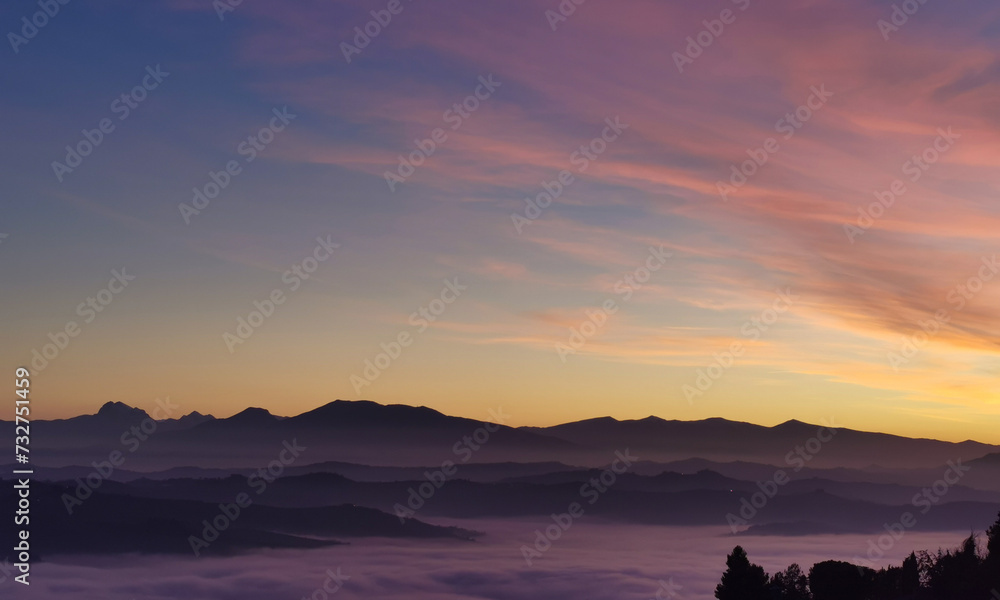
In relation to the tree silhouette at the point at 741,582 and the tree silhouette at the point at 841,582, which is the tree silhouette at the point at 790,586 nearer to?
the tree silhouette at the point at 841,582

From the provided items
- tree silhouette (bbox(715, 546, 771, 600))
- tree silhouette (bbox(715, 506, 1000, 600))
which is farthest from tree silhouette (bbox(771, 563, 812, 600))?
tree silhouette (bbox(715, 546, 771, 600))

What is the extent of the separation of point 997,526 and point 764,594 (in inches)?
1493

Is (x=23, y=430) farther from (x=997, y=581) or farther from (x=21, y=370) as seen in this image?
(x=997, y=581)

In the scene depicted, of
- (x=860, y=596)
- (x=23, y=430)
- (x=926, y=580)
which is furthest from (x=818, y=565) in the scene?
(x=23, y=430)

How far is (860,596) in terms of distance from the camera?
10975 cm

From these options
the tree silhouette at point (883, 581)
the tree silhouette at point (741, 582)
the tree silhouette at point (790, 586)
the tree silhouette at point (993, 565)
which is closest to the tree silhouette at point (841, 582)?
the tree silhouette at point (883, 581)

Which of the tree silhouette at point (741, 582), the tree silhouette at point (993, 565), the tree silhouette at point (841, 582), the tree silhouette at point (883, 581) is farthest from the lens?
the tree silhouette at point (841, 582)

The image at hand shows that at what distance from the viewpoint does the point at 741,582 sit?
94.2m

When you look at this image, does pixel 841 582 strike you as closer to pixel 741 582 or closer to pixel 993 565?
pixel 993 565

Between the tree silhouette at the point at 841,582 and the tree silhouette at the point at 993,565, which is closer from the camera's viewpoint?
the tree silhouette at the point at 993,565

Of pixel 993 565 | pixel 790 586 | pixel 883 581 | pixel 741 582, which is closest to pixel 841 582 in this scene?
pixel 790 586

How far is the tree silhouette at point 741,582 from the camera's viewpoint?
308 feet

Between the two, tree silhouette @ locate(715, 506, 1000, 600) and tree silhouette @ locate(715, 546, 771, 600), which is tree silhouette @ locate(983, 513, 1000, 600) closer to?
tree silhouette @ locate(715, 506, 1000, 600)

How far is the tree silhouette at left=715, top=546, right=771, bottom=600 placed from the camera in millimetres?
93750
